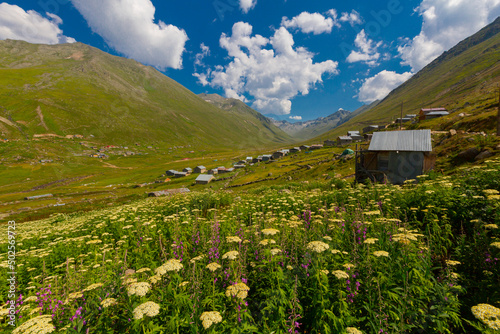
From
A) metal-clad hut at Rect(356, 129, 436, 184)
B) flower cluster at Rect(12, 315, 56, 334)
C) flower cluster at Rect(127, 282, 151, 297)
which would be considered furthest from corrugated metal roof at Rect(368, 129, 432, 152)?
flower cluster at Rect(12, 315, 56, 334)

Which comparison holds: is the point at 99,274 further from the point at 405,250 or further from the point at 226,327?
the point at 405,250

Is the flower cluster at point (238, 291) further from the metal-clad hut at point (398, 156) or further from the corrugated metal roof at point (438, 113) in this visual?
the corrugated metal roof at point (438, 113)

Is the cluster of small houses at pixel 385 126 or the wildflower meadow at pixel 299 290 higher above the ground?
the cluster of small houses at pixel 385 126

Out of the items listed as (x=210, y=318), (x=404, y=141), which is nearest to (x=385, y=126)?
(x=404, y=141)

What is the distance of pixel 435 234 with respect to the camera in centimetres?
672

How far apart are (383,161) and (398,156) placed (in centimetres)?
191

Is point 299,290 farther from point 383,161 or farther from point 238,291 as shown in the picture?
point 383,161

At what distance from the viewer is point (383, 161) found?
27594mm

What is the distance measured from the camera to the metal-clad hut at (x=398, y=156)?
2455 centimetres

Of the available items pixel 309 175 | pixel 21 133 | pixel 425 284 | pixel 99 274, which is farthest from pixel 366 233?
pixel 21 133

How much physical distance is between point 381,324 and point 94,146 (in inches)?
8573

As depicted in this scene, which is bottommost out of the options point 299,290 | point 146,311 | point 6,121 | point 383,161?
point 299,290

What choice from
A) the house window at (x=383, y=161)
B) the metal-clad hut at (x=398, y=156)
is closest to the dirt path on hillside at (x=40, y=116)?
the metal-clad hut at (x=398, y=156)

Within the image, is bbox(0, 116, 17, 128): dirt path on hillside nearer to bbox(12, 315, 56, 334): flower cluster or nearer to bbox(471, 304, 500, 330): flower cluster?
bbox(12, 315, 56, 334): flower cluster
